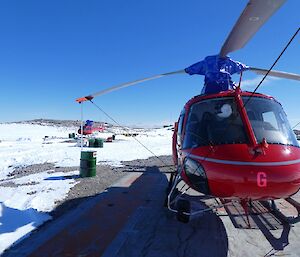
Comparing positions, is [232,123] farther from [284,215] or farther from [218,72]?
[284,215]

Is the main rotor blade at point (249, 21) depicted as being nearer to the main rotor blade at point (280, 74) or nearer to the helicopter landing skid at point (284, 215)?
the main rotor blade at point (280, 74)

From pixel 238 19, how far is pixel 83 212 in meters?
5.01

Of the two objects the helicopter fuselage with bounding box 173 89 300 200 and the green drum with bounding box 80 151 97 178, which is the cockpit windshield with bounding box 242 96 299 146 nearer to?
the helicopter fuselage with bounding box 173 89 300 200

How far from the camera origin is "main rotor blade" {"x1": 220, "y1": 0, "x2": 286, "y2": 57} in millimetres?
3473

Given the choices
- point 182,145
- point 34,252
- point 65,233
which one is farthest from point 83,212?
point 182,145

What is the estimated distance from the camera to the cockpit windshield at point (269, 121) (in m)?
4.73

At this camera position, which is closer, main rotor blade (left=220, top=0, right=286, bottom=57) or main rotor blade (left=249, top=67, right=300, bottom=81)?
main rotor blade (left=220, top=0, right=286, bottom=57)

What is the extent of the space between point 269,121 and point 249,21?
73.7 inches

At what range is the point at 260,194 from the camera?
13.5 ft

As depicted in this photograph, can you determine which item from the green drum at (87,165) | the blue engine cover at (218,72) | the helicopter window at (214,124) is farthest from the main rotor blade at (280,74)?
the green drum at (87,165)

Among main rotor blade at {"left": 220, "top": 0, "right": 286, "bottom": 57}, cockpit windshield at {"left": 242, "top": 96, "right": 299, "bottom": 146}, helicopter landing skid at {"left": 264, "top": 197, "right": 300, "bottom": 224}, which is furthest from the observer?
helicopter landing skid at {"left": 264, "top": 197, "right": 300, "bottom": 224}

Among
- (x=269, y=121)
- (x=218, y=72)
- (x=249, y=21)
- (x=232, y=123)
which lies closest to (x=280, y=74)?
(x=218, y=72)

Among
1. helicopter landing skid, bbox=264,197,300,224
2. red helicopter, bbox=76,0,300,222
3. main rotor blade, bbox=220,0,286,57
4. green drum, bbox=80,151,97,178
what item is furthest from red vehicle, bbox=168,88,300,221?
green drum, bbox=80,151,97,178

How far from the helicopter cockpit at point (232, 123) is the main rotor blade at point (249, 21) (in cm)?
94
